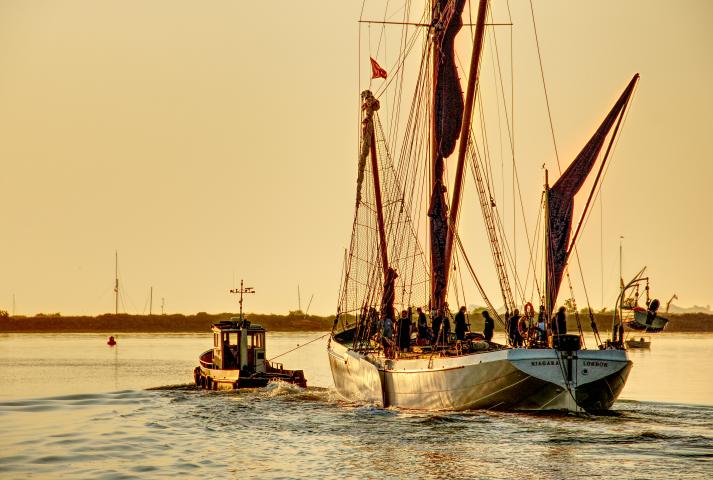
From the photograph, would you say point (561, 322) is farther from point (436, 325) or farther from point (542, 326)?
point (436, 325)

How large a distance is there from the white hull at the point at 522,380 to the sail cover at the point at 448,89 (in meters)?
14.2

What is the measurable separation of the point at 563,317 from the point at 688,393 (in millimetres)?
29224

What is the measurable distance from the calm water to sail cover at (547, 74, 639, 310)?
7.36m

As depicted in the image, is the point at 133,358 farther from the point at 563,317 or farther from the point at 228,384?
the point at 563,317

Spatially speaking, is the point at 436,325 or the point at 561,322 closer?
the point at 561,322

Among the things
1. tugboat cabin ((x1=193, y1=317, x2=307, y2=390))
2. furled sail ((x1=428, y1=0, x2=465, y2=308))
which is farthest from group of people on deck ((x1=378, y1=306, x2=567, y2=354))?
tugboat cabin ((x1=193, y1=317, x2=307, y2=390))

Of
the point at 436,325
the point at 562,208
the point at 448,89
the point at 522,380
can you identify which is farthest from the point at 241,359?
the point at 522,380

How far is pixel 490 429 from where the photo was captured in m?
49.5

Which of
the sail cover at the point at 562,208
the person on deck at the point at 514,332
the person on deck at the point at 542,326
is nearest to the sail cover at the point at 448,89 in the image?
the sail cover at the point at 562,208

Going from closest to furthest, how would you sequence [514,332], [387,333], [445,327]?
[514,332] < [445,327] < [387,333]

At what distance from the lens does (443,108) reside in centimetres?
6369

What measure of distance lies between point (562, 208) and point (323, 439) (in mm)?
16442

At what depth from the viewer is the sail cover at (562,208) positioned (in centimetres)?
5594

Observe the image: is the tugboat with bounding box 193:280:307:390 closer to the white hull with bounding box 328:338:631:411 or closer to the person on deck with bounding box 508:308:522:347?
the white hull with bounding box 328:338:631:411
